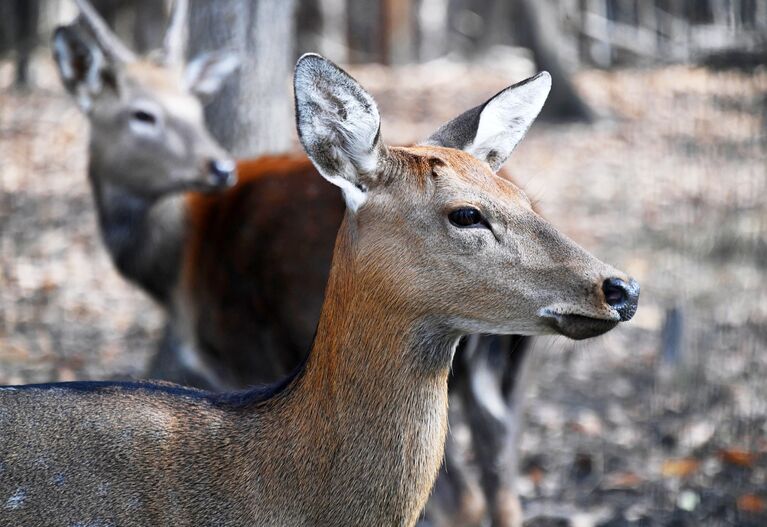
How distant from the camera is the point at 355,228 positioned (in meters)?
Result: 3.20

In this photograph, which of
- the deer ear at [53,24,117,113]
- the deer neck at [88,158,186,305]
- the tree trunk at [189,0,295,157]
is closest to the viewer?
the deer neck at [88,158,186,305]

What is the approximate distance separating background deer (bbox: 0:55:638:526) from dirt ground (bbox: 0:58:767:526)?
95 centimetres

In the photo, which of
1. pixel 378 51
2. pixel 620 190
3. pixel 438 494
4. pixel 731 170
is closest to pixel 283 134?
pixel 438 494

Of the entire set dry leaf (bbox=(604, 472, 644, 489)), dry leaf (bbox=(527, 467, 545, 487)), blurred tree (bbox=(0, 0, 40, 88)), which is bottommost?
blurred tree (bbox=(0, 0, 40, 88))

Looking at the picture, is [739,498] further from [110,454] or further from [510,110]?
Answer: [110,454]

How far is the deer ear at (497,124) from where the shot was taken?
358 cm

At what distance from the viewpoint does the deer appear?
17.7 feet

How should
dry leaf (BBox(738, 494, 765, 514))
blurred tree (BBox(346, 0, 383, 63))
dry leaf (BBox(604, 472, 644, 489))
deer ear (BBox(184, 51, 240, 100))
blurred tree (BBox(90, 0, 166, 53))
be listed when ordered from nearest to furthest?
dry leaf (BBox(738, 494, 765, 514)) → dry leaf (BBox(604, 472, 644, 489)) → deer ear (BBox(184, 51, 240, 100)) → blurred tree (BBox(90, 0, 166, 53)) → blurred tree (BBox(346, 0, 383, 63))

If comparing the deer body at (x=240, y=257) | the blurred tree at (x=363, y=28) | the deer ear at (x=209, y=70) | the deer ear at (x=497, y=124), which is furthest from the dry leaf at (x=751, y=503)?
the blurred tree at (x=363, y=28)

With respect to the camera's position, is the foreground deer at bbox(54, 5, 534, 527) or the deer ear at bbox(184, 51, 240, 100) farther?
the deer ear at bbox(184, 51, 240, 100)

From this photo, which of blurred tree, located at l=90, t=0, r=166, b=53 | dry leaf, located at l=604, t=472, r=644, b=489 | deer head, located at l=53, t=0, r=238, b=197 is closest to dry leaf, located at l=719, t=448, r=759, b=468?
dry leaf, located at l=604, t=472, r=644, b=489

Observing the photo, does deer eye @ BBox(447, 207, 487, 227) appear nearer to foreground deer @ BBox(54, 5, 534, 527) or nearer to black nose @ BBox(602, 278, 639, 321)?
black nose @ BBox(602, 278, 639, 321)

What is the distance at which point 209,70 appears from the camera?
6.66 metres

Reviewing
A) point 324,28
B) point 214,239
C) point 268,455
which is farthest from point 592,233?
point 324,28
